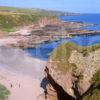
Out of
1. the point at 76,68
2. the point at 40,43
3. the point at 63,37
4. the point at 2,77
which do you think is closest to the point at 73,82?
the point at 76,68

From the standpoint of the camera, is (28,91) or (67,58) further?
(28,91)

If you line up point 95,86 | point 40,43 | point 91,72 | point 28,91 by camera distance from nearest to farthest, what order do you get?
point 95,86
point 91,72
point 28,91
point 40,43

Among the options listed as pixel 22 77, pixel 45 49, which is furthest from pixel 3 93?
pixel 45 49

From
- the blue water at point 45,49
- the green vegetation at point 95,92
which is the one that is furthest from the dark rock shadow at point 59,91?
the blue water at point 45,49

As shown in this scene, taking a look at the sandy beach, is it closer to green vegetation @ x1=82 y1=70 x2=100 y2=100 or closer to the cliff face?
the cliff face

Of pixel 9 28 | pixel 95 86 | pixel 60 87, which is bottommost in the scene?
pixel 9 28

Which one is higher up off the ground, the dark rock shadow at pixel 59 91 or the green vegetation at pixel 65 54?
the green vegetation at pixel 65 54

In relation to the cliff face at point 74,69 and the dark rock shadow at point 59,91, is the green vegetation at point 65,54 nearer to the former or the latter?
the cliff face at point 74,69

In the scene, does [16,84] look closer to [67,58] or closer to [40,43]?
[67,58]
